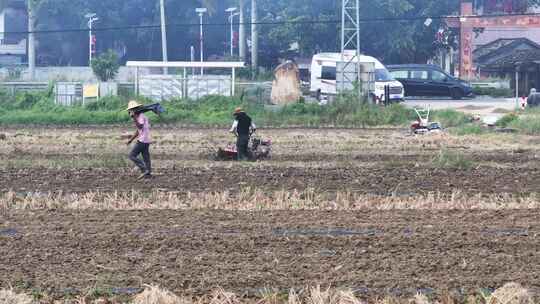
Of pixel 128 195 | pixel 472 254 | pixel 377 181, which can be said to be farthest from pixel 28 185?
pixel 472 254

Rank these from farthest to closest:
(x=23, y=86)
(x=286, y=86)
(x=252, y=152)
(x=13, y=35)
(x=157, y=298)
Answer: (x=13, y=35)
(x=23, y=86)
(x=286, y=86)
(x=252, y=152)
(x=157, y=298)

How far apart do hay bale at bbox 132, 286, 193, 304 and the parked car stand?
118ft

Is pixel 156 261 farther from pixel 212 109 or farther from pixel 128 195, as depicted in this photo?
pixel 212 109

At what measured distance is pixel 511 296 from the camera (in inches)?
336

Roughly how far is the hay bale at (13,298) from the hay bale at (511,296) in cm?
358

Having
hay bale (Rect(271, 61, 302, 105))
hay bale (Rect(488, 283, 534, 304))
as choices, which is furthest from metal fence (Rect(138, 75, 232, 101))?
hay bale (Rect(488, 283, 534, 304))

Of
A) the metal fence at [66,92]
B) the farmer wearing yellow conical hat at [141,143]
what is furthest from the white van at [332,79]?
the farmer wearing yellow conical hat at [141,143]

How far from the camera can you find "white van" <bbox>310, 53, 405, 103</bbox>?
38875mm

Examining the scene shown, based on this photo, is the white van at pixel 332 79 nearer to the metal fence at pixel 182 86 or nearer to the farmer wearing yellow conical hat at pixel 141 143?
the metal fence at pixel 182 86

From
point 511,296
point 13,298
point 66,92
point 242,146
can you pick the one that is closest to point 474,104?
point 66,92

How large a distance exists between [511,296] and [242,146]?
38.7 feet

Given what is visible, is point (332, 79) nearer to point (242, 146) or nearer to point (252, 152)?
point (252, 152)

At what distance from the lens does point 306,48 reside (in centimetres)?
5638

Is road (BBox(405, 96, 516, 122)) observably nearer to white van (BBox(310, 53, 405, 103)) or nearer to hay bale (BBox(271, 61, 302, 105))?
white van (BBox(310, 53, 405, 103))
